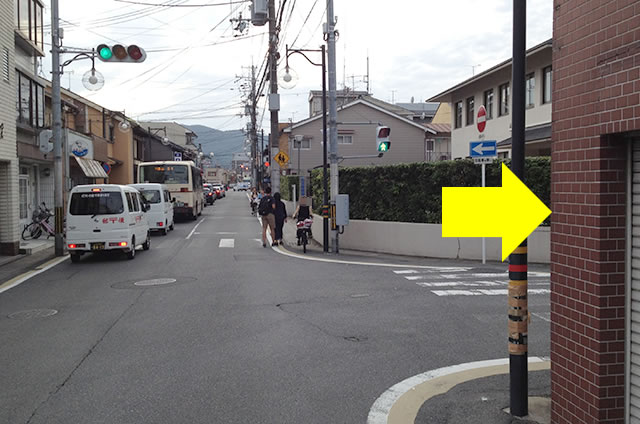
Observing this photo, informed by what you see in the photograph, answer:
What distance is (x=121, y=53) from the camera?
14.3m

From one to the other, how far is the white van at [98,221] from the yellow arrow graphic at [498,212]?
11.9 m

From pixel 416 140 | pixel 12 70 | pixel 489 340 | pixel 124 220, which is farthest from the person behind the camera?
pixel 416 140

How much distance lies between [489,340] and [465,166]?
8.34 meters

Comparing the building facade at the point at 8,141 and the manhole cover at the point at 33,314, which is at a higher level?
the building facade at the point at 8,141

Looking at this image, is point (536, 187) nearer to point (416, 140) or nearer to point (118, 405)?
point (118, 405)

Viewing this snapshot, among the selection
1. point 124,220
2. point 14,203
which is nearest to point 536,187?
point 124,220

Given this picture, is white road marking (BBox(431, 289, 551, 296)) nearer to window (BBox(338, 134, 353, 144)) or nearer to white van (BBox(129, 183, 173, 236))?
white van (BBox(129, 183, 173, 236))

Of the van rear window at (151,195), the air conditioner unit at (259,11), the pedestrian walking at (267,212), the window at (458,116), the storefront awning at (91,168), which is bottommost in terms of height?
the pedestrian walking at (267,212)

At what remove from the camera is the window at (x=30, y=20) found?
18.3 m

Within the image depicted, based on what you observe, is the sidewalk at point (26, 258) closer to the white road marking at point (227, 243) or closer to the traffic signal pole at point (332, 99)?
the white road marking at point (227, 243)

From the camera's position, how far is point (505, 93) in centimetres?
2470

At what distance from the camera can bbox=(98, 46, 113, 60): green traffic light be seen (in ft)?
46.6

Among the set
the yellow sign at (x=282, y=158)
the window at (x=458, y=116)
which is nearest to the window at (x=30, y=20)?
the yellow sign at (x=282, y=158)

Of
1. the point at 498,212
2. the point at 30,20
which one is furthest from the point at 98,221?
the point at 498,212
